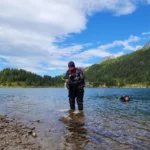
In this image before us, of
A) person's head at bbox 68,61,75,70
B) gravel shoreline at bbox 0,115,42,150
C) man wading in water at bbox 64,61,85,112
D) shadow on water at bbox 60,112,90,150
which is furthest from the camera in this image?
man wading in water at bbox 64,61,85,112

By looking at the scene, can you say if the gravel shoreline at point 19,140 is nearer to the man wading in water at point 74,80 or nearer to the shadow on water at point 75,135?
the shadow on water at point 75,135

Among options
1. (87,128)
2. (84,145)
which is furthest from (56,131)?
(84,145)

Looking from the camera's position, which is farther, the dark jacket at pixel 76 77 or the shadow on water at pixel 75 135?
the dark jacket at pixel 76 77

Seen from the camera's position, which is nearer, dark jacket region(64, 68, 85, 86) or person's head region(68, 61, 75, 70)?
person's head region(68, 61, 75, 70)

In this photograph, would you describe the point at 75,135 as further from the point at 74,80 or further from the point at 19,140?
the point at 74,80

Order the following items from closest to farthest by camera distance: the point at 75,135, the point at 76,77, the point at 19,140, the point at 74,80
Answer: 1. the point at 19,140
2. the point at 75,135
3. the point at 76,77
4. the point at 74,80

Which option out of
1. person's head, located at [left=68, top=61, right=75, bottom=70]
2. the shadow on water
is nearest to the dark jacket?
person's head, located at [left=68, top=61, right=75, bottom=70]

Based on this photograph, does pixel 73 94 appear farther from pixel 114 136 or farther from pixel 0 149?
pixel 0 149

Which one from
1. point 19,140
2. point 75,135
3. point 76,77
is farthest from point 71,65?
point 19,140

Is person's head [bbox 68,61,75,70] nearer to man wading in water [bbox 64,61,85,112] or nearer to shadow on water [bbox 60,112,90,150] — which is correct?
man wading in water [bbox 64,61,85,112]

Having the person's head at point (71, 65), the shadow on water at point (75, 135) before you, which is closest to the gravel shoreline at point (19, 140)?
the shadow on water at point (75, 135)

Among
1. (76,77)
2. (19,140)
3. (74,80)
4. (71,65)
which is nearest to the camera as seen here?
(19,140)

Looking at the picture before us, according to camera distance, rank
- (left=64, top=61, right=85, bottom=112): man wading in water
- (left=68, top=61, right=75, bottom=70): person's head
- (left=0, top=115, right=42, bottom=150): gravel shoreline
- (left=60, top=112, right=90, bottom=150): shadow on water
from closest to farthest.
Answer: (left=0, top=115, right=42, bottom=150): gravel shoreline → (left=60, top=112, right=90, bottom=150): shadow on water → (left=68, top=61, right=75, bottom=70): person's head → (left=64, top=61, right=85, bottom=112): man wading in water

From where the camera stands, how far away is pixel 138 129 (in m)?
15.7
